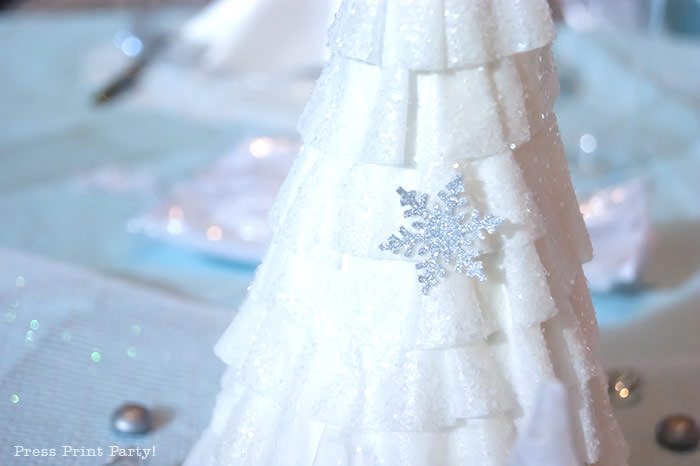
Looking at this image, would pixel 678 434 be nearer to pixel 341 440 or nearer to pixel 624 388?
pixel 624 388

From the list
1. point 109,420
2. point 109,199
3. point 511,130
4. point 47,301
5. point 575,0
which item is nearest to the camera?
point 511,130

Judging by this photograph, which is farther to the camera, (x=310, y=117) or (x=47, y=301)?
(x=47, y=301)

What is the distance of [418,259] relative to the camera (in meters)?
0.49

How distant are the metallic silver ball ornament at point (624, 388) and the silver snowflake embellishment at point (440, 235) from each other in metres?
0.39

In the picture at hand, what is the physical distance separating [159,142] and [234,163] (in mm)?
239

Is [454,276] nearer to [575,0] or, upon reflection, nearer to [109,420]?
[109,420]

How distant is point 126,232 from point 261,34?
2.26ft

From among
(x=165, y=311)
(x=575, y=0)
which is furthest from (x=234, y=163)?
(x=575, y=0)

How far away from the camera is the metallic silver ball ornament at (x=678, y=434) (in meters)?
0.73

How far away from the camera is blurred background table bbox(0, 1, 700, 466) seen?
0.82 m

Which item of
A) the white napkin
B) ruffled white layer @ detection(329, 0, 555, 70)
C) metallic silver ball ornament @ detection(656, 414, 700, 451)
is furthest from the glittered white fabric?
the white napkin

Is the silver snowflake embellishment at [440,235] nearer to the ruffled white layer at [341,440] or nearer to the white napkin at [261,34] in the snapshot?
the ruffled white layer at [341,440]

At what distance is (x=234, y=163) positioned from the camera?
4.29 feet

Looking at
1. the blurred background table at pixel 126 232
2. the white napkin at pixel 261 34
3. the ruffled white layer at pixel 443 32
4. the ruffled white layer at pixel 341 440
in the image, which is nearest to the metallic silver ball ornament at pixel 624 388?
the blurred background table at pixel 126 232
